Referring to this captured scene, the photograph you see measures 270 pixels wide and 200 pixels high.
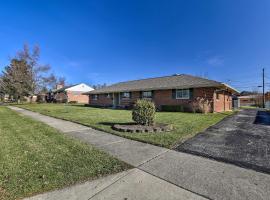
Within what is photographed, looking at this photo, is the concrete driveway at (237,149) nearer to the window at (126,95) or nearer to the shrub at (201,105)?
the shrub at (201,105)

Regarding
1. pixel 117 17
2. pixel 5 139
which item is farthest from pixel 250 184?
pixel 117 17

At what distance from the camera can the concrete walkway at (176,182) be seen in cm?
275

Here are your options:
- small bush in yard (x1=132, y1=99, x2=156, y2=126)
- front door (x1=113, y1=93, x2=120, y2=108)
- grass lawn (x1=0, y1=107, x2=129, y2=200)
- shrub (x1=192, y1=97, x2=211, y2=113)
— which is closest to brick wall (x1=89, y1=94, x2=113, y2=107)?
front door (x1=113, y1=93, x2=120, y2=108)

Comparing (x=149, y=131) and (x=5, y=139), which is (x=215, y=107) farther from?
(x=5, y=139)

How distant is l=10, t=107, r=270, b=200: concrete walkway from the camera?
108 inches

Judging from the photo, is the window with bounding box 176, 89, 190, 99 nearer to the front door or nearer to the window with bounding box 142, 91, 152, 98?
the window with bounding box 142, 91, 152, 98

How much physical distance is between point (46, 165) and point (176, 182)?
2.81 meters

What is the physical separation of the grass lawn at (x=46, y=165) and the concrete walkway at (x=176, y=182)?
1.00ft

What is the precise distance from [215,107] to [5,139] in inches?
637

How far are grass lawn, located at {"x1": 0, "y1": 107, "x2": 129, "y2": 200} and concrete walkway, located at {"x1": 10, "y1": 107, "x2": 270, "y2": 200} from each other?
1.00 feet

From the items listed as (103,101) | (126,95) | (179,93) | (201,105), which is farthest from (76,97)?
(201,105)

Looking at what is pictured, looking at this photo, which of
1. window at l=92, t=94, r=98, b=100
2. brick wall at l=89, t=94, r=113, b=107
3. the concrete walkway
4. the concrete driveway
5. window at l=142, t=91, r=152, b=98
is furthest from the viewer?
window at l=92, t=94, r=98, b=100

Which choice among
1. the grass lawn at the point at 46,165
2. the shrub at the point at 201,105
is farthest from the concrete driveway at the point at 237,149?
the shrub at the point at 201,105

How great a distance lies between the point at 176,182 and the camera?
123 inches
